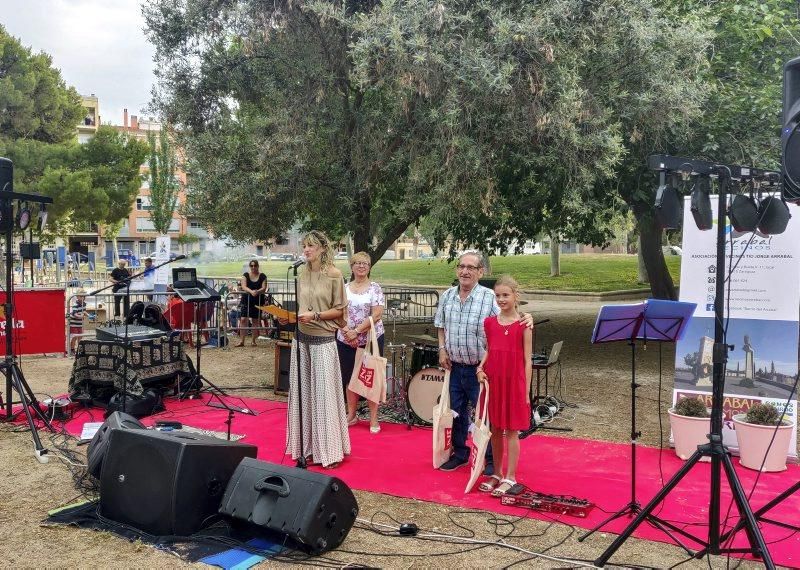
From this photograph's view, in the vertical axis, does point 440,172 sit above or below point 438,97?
below

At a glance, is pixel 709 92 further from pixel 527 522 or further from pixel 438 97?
pixel 527 522

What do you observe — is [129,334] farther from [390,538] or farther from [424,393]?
[390,538]

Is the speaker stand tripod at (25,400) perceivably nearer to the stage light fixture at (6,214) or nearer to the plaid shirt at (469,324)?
the stage light fixture at (6,214)

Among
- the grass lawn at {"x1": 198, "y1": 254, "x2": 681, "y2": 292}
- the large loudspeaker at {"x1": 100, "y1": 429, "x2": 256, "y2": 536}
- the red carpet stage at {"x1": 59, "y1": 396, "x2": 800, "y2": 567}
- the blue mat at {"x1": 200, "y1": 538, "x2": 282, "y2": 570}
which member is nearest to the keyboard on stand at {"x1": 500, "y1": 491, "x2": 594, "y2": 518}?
the red carpet stage at {"x1": 59, "y1": 396, "x2": 800, "y2": 567}

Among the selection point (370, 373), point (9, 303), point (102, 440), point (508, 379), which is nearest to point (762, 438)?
point (508, 379)

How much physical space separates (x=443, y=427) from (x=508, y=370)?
38.0 inches

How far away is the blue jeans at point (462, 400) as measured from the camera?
225 inches

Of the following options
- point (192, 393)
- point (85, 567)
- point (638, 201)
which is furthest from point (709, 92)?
point (85, 567)

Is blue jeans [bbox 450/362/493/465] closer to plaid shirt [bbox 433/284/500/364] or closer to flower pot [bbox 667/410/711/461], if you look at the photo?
plaid shirt [bbox 433/284/500/364]

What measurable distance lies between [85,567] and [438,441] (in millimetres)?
2855

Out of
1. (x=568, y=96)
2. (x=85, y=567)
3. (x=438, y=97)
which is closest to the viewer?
(x=85, y=567)

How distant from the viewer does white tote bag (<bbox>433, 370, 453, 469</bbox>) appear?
5.73 meters

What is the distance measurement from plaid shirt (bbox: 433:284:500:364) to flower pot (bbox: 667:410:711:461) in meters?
2.06

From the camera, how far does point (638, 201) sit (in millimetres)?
10672
